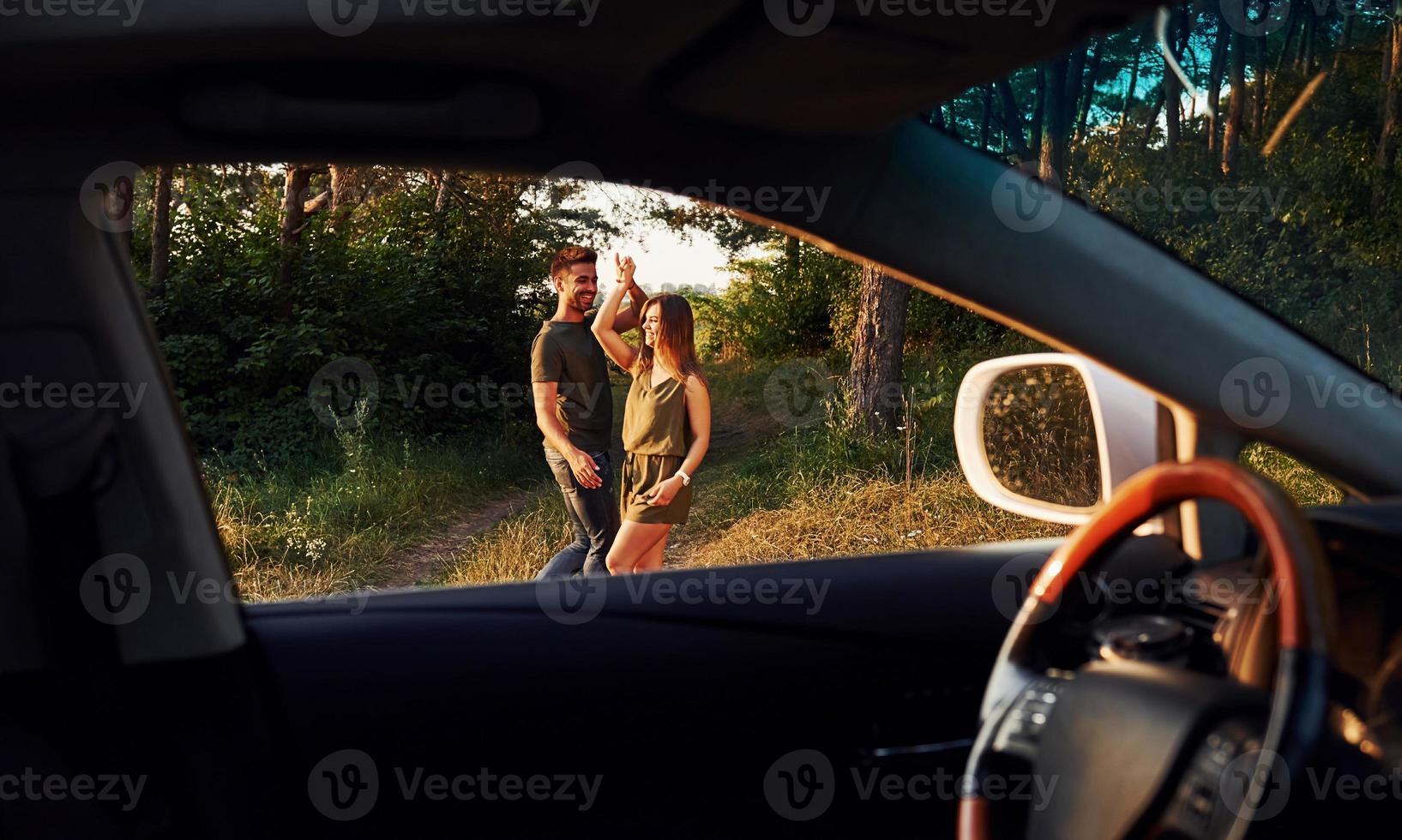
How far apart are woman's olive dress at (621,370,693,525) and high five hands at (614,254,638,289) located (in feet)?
2.46

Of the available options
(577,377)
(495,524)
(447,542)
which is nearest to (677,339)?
(577,377)

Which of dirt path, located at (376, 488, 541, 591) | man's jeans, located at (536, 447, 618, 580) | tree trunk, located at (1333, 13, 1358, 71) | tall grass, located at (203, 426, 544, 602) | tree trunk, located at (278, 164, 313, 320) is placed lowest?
dirt path, located at (376, 488, 541, 591)

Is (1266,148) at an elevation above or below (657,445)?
above

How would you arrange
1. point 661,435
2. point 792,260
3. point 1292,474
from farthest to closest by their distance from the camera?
point 792,260, point 661,435, point 1292,474

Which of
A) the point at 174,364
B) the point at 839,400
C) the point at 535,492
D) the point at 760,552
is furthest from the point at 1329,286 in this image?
the point at 174,364

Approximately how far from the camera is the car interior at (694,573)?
4.17ft

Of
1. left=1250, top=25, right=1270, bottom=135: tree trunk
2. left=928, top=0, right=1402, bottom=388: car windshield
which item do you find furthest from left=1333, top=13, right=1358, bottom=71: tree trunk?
left=1250, top=25, right=1270, bottom=135: tree trunk

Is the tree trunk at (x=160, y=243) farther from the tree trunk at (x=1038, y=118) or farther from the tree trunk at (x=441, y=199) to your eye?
the tree trunk at (x=1038, y=118)

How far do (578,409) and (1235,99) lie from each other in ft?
25.7

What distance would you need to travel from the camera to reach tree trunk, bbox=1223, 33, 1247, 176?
1052 cm

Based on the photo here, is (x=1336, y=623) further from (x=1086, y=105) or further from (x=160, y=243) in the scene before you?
(x=160, y=243)

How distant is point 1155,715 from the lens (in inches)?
47.1

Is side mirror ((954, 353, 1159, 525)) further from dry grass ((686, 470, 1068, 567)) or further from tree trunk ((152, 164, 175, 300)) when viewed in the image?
tree trunk ((152, 164, 175, 300))

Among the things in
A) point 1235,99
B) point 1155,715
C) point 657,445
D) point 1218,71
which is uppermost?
point 1218,71
